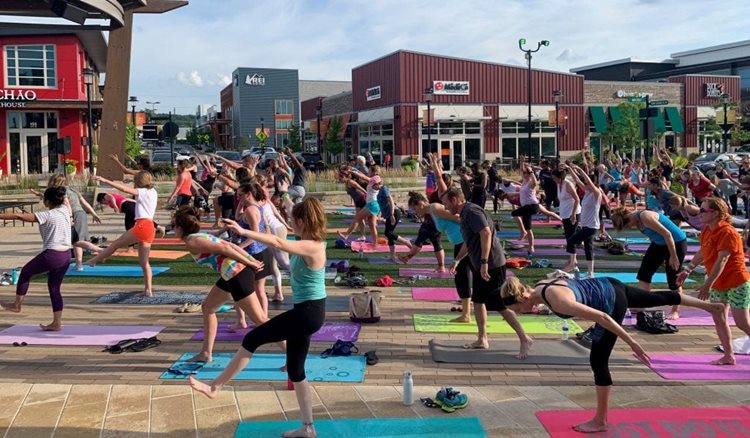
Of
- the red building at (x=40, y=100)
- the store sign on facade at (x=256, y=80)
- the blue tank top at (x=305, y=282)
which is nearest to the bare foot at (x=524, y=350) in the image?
the blue tank top at (x=305, y=282)

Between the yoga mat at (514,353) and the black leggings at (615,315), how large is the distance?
1761 mm

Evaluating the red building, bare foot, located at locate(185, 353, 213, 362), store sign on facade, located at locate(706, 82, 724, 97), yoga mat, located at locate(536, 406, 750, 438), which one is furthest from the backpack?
store sign on facade, located at locate(706, 82, 724, 97)

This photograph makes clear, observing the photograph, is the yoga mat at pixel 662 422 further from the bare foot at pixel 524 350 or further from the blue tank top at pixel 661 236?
the blue tank top at pixel 661 236

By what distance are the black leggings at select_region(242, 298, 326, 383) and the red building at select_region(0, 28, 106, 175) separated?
112 ft

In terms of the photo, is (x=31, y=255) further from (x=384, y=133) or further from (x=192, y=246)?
(x=384, y=133)

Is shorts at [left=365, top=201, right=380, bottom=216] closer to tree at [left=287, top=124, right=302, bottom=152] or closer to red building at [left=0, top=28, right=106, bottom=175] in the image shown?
red building at [left=0, top=28, right=106, bottom=175]

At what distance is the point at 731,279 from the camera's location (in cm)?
668

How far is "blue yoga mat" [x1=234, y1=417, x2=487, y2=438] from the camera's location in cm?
500

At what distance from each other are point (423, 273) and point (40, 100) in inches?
1201

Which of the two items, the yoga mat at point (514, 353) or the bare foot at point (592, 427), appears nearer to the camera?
the bare foot at point (592, 427)

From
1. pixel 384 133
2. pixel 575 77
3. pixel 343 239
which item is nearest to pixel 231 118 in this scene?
pixel 384 133

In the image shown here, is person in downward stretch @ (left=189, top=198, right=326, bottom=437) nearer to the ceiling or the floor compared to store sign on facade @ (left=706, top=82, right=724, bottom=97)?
nearer to the floor

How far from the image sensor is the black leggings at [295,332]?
15.7 feet

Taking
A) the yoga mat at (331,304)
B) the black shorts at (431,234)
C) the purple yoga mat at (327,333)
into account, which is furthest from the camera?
the black shorts at (431,234)
